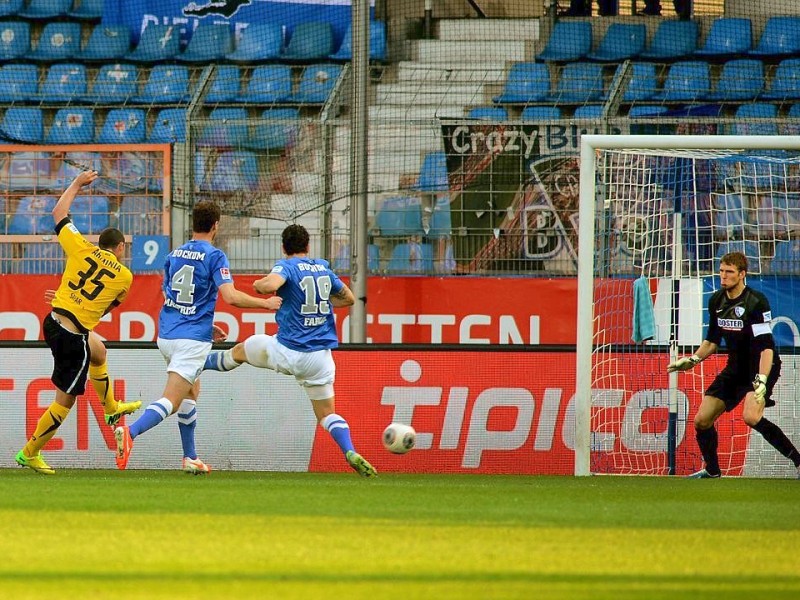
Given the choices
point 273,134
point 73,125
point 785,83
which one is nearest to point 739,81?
point 785,83

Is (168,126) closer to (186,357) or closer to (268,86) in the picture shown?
(268,86)

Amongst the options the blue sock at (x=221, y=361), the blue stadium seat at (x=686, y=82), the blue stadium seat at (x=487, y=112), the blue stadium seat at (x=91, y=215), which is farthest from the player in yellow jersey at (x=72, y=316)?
the blue stadium seat at (x=686, y=82)

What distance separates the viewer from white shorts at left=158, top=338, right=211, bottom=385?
31.1 ft

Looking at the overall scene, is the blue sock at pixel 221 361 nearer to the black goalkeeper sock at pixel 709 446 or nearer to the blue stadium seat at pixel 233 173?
the black goalkeeper sock at pixel 709 446

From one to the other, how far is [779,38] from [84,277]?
1148cm

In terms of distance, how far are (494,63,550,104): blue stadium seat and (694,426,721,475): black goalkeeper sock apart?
270 inches

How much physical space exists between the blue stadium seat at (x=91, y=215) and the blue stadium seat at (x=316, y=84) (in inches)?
117

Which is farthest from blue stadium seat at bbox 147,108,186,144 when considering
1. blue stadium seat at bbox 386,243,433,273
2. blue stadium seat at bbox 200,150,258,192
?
blue stadium seat at bbox 386,243,433,273

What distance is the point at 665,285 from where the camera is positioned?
11766 millimetres

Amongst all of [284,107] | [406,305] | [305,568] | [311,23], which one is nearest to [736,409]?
[406,305]

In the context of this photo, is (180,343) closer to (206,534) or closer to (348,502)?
(348,502)

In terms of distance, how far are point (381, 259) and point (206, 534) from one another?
8295 millimetres

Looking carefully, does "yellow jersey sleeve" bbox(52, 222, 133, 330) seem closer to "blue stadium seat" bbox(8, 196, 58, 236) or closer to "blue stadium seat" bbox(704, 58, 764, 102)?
"blue stadium seat" bbox(8, 196, 58, 236)

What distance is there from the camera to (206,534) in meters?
6.05
